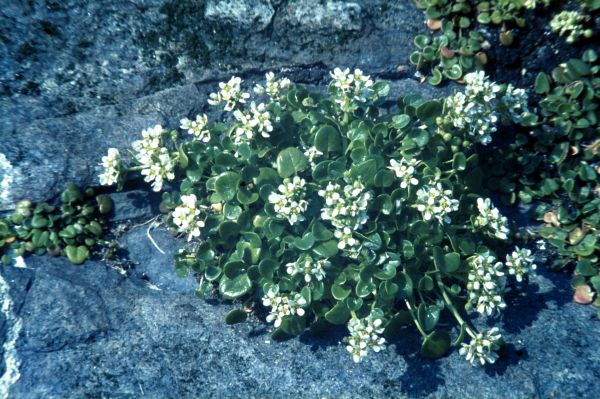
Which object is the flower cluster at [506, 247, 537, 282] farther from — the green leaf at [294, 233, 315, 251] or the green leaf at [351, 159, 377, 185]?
the green leaf at [294, 233, 315, 251]

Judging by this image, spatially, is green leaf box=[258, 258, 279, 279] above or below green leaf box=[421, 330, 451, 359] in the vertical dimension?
above

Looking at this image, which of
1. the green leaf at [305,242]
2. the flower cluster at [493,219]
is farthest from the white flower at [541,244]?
the green leaf at [305,242]

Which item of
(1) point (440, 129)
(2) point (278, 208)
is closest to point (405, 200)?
(1) point (440, 129)

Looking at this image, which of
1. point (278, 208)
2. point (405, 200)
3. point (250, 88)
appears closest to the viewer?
point (278, 208)

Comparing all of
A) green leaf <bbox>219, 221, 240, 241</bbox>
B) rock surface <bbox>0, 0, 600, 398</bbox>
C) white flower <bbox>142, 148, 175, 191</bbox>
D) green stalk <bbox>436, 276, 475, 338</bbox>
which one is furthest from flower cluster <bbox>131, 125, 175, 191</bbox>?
green stalk <bbox>436, 276, 475, 338</bbox>

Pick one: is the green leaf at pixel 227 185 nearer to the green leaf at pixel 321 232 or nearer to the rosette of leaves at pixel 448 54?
the green leaf at pixel 321 232

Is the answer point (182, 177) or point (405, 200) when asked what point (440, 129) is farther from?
point (182, 177)
